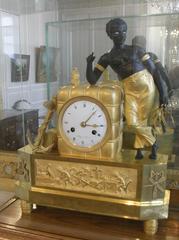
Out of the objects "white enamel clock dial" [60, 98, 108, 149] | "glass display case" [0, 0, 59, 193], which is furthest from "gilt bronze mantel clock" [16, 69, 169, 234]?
"glass display case" [0, 0, 59, 193]

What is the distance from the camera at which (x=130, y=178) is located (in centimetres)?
68

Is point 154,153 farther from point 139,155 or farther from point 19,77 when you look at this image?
point 19,77

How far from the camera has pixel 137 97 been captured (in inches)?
28.7

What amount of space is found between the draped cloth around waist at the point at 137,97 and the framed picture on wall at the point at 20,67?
2.03 ft

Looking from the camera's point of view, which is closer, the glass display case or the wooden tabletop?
the wooden tabletop

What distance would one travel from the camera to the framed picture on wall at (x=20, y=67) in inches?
49.0

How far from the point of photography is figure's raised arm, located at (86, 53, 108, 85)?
0.69 metres

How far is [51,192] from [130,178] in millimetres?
216

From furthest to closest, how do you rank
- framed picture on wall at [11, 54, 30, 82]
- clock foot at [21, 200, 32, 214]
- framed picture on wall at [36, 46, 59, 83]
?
framed picture on wall at [11, 54, 30, 82] < framed picture on wall at [36, 46, 59, 83] < clock foot at [21, 200, 32, 214]

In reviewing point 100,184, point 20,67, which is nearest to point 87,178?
point 100,184

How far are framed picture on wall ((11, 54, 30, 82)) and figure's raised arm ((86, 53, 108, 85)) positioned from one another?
54cm

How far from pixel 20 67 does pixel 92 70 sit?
65 cm

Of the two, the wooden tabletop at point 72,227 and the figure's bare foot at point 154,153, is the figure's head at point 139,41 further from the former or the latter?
the wooden tabletop at point 72,227

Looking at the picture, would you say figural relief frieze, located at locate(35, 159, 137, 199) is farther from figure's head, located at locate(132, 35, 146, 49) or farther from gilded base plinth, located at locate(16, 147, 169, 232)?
figure's head, located at locate(132, 35, 146, 49)
